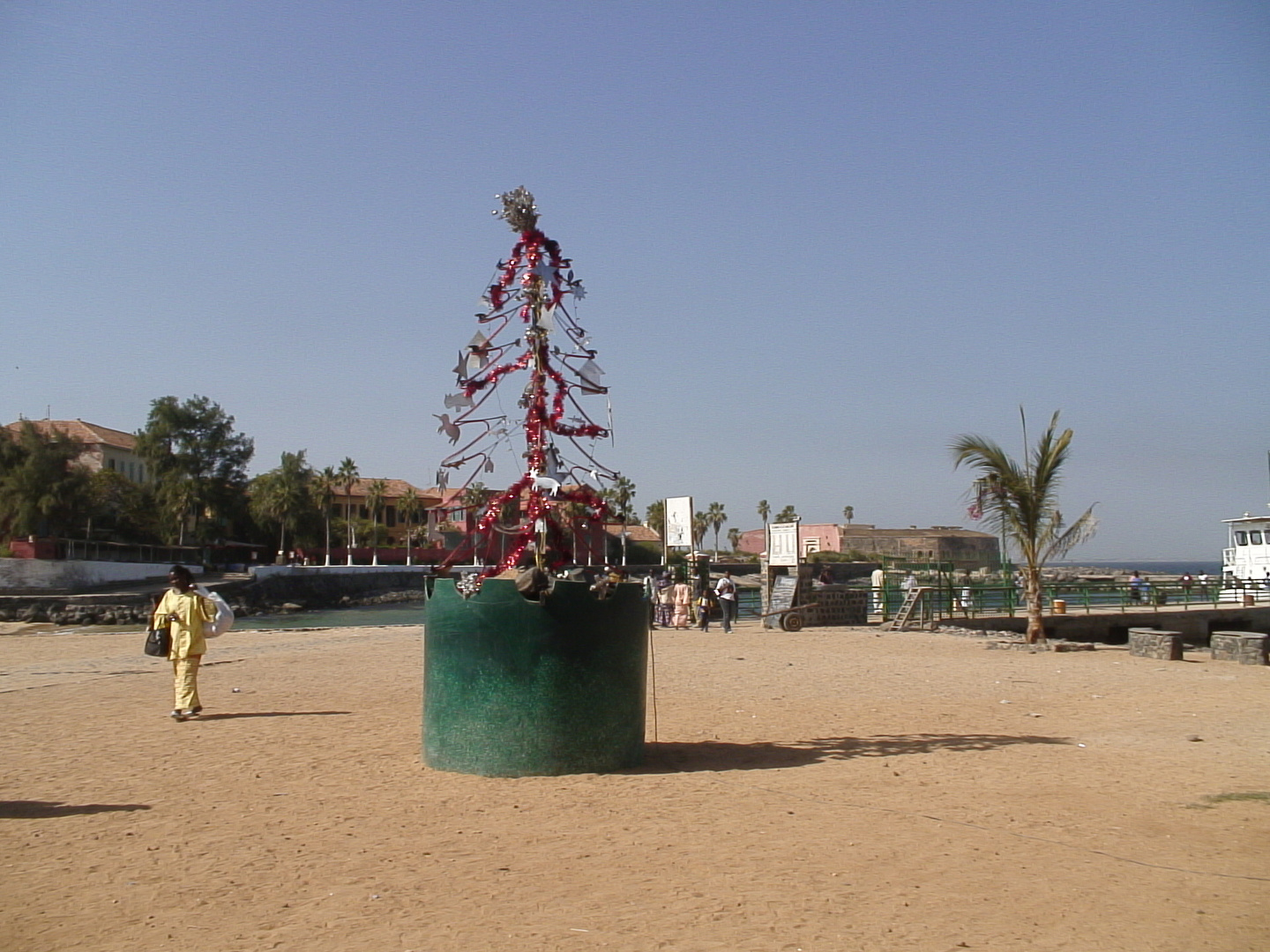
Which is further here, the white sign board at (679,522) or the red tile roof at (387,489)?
the red tile roof at (387,489)

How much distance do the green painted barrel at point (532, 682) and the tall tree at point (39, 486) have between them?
209ft

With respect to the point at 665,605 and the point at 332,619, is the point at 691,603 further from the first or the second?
the point at 332,619

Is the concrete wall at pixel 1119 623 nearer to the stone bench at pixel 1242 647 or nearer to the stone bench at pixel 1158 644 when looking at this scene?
the stone bench at pixel 1158 644

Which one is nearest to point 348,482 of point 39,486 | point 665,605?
point 39,486

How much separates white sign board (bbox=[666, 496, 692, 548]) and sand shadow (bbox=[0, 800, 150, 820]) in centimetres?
2127

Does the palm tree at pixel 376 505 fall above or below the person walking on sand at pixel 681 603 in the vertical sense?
above

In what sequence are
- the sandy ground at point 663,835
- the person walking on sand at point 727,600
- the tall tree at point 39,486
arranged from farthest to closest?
the tall tree at point 39,486 → the person walking on sand at point 727,600 → the sandy ground at point 663,835

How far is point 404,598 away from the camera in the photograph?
7419cm

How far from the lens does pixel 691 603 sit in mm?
29375

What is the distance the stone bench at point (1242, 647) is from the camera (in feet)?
61.5

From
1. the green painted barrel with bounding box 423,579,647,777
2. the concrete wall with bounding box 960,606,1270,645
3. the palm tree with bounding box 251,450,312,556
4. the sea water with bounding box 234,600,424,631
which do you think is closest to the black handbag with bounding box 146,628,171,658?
the green painted barrel with bounding box 423,579,647,777

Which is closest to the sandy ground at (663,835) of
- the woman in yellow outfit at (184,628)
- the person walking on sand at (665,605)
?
the woman in yellow outfit at (184,628)

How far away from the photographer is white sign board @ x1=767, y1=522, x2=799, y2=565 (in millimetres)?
29391

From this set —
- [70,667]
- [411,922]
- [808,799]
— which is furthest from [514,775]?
[70,667]
